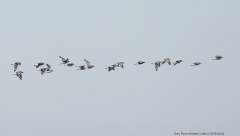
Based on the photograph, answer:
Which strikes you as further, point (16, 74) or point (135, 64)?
point (135, 64)

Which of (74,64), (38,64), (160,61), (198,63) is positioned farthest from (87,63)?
(198,63)

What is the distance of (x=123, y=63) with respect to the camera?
13888 cm

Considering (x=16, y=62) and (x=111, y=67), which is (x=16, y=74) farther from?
(x=111, y=67)

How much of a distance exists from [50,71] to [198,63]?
1958 inches

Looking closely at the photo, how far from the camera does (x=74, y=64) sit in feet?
458

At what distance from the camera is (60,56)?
446ft

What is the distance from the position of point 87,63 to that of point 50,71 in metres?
12.7

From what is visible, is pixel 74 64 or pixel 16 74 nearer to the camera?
pixel 16 74

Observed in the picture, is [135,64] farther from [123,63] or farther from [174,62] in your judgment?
[174,62]

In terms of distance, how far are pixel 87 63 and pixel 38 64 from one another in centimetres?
1644

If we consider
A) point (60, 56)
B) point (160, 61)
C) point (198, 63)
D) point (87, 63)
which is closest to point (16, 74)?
point (60, 56)

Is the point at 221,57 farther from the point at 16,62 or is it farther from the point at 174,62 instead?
the point at 16,62

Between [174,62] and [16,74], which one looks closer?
[16,74]

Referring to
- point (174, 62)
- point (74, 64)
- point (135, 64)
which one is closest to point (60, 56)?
point (74, 64)
